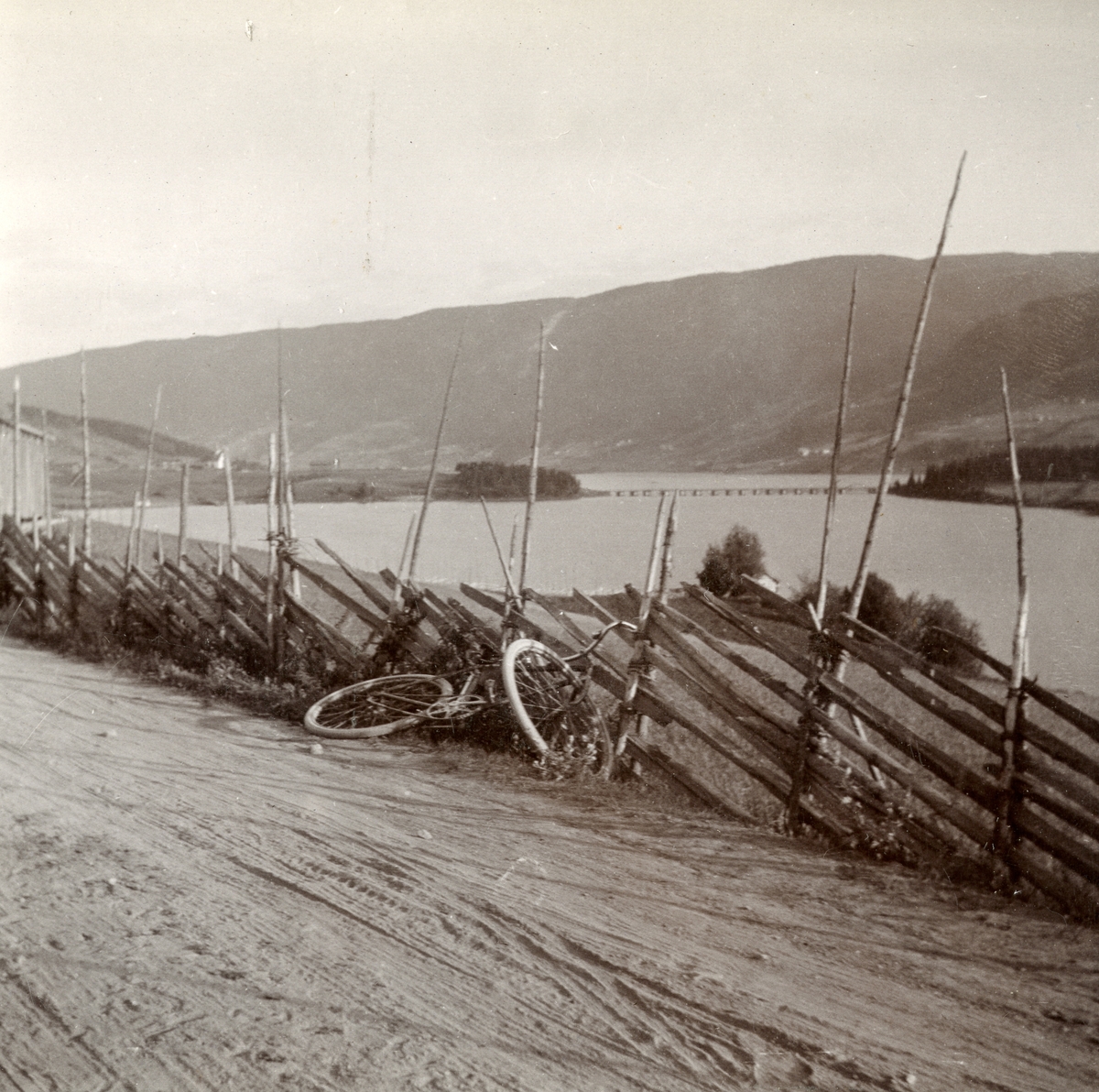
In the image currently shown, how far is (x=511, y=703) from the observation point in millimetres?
6320

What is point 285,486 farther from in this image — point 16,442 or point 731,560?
point 731,560

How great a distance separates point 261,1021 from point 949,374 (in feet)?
51.2

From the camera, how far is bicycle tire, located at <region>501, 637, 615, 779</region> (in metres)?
6.23

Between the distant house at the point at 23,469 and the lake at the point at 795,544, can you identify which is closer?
the lake at the point at 795,544

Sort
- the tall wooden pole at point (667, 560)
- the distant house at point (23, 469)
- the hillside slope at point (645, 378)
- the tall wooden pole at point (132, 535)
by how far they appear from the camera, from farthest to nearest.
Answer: the distant house at point (23, 469) → the hillside slope at point (645, 378) → the tall wooden pole at point (132, 535) → the tall wooden pole at point (667, 560)

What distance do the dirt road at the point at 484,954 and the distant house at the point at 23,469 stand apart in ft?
59.3

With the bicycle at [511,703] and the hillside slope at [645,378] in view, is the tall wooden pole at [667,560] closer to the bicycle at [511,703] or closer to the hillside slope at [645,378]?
the bicycle at [511,703]

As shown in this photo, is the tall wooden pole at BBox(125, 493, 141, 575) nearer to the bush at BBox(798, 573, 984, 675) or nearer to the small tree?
the small tree

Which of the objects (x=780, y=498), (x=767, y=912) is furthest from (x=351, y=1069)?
(x=780, y=498)

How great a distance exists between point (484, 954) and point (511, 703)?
2.75 m

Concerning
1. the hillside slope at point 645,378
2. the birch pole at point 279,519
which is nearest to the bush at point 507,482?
the hillside slope at point 645,378

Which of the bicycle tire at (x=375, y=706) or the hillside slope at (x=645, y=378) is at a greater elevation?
the hillside slope at (x=645, y=378)

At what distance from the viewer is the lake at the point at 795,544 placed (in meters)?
10.6

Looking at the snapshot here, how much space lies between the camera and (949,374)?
A: 1594cm
